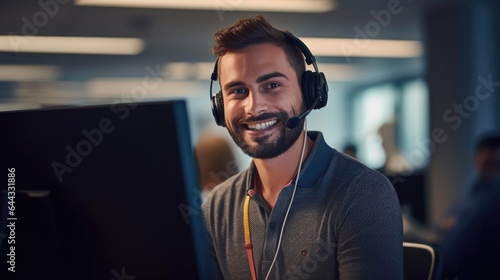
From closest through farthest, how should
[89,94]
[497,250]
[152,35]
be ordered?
[497,250] → [152,35] → [89,94]

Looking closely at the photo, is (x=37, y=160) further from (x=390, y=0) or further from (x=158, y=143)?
(x=390, y=0)

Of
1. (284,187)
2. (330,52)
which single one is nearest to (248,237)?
(284,187)

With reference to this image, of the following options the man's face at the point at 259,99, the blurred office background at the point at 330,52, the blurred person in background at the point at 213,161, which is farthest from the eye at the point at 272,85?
the blurred office background at the point at 330,52

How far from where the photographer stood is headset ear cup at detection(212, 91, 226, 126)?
1.22 metres

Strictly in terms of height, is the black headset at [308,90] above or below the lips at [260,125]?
above

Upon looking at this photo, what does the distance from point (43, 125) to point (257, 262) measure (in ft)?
1.93

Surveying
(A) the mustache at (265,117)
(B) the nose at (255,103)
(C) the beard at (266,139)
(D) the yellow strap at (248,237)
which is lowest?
(D) the yellow strap at (248,237)

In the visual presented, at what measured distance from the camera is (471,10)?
496cm

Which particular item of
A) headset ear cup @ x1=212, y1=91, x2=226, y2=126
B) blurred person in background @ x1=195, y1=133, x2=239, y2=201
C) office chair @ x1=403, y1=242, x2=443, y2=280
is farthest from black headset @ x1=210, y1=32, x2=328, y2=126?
blurred person in background @ x1=195, y1=133, x2=239, y2=201

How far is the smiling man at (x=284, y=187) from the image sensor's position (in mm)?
1104

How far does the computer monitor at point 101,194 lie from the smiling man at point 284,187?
1.60 ft

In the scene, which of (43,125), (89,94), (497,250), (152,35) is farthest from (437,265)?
(89,94)

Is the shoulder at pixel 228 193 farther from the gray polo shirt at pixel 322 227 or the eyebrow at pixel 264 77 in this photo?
the eyebrow at pixel 264 77

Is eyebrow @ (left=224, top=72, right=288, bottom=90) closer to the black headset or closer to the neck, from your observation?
the black headset
